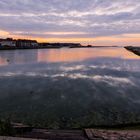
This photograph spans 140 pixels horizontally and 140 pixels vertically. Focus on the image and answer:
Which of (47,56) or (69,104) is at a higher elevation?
(69,104)

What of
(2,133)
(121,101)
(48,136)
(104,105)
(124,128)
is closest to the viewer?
(2,133)

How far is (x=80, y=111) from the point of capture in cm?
1437

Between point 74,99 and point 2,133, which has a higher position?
point 2,133

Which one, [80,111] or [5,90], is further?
[5,90]

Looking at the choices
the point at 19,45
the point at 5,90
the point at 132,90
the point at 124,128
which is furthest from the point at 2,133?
the point at 19,45

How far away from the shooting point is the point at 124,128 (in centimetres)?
1177

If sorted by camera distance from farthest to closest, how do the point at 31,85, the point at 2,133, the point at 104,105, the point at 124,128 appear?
the point at 31,85, the point at 104,105, the point at 124,128, the point at 2,133

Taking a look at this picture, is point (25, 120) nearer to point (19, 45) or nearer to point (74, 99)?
point (74, 99)

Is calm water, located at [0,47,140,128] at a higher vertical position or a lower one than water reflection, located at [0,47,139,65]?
higher

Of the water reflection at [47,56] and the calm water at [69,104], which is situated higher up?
the calm water at [69,104]

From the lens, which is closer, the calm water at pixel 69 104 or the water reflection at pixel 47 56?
the calm water at pixel 69 104

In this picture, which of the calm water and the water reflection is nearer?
the calm water

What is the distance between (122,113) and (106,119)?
1.48m

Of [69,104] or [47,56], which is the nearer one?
[69,104]
